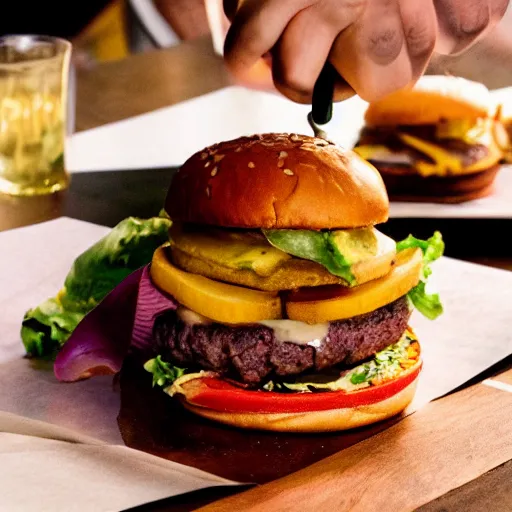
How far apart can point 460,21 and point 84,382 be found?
0.82 m

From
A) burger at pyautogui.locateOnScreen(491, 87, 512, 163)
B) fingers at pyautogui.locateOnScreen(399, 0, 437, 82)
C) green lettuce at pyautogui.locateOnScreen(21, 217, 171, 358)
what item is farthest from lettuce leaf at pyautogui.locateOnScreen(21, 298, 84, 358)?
burger at pyautogui.locateOnScreen(491, 87, 512, 163)

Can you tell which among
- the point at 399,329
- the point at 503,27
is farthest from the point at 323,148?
the point at 503,27

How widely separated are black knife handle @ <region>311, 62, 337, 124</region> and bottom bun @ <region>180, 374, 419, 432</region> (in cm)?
43

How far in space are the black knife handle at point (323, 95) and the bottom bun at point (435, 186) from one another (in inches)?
36.3

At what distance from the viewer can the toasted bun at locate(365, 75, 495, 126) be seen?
2.53 metres

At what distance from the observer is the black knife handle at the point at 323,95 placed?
1.54 m

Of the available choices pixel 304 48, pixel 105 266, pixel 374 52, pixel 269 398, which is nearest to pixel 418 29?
pixel 374 52

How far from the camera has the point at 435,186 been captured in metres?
2.43

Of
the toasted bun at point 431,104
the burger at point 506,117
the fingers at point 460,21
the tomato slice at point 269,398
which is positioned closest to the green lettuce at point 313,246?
the tomato slice at point 269,398

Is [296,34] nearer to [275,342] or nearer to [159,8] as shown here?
[275,342]

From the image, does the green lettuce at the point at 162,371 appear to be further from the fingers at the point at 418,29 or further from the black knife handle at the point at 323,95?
the fingers at the point at 418,29

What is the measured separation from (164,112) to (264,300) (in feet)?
5.90

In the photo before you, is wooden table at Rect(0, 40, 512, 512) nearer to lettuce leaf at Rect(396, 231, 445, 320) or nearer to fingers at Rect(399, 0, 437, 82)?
lettuce leaf at Rect(396, 231, 445, 320)

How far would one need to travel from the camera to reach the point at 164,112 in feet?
10.3
